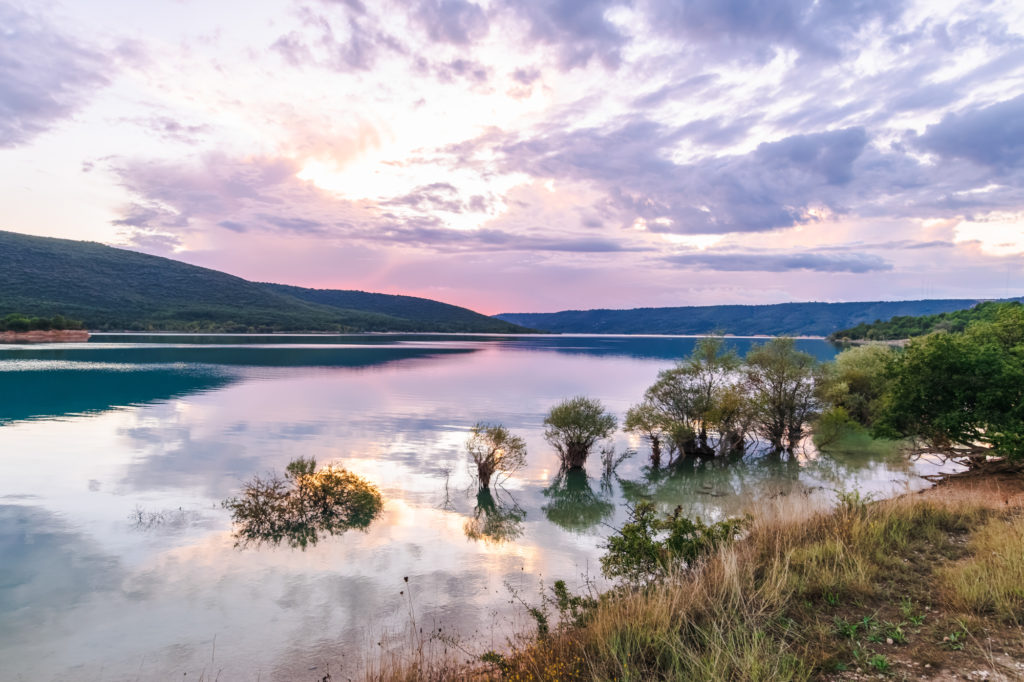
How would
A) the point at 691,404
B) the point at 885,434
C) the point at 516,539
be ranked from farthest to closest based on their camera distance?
the point at 691,404, the point at 885,434, the point at 516,539

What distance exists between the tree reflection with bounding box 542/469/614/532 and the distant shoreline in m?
141

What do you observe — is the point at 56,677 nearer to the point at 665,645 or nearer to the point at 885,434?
the point at 665,645

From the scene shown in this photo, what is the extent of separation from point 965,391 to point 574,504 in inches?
635

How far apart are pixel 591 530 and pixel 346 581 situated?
30.1ft

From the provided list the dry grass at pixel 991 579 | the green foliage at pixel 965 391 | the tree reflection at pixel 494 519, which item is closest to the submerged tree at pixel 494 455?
the tree reflection at pixel 494 519

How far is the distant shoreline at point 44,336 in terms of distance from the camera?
120 m

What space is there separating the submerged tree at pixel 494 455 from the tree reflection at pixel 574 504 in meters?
2.22

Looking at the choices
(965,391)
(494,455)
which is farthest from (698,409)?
(494,455)

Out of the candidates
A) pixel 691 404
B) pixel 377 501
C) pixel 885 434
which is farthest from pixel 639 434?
pixel 377 501

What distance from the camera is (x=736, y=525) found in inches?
534

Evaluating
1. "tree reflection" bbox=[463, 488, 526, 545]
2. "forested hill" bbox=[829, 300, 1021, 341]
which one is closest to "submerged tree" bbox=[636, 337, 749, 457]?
"tree reflection" bbox=[463, 488, 526, 545]

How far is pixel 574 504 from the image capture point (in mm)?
23891

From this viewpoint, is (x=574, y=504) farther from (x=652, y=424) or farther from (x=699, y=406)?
(x=699, y=406)

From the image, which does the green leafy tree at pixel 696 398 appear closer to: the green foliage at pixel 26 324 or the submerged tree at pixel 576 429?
the submerged tree at pixel 576 429
